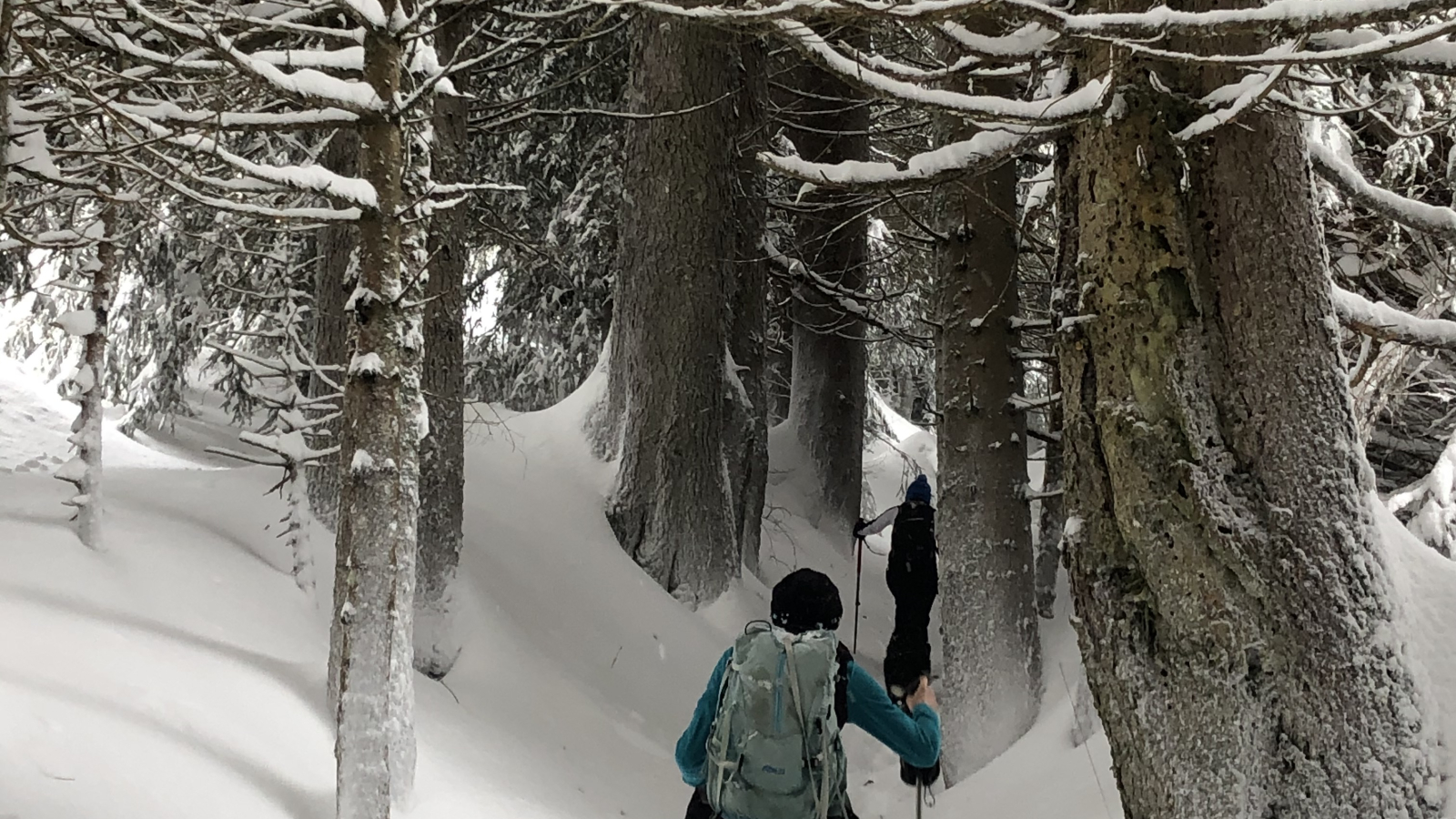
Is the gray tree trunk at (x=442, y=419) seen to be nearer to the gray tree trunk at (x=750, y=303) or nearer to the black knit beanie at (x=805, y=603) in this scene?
the gray tree trunk at (x=750, y=303)

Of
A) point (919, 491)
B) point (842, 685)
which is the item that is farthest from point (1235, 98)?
point (919, 491)

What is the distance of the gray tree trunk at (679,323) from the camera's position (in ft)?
26.6

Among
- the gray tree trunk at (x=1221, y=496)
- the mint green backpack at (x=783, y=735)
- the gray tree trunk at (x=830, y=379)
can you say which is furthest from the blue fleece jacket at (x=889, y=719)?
the gray tree trunk at (x=830, y=379)

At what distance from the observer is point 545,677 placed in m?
6.57

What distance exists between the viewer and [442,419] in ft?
21.0

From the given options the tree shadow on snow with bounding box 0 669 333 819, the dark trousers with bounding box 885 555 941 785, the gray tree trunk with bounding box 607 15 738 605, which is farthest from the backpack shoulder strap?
the dark trousers with bounding box 885 555 941 785

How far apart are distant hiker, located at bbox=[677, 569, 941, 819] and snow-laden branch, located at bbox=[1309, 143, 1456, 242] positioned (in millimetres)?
2219

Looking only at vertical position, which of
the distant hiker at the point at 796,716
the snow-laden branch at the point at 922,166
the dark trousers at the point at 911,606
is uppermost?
the snow-laden branch at the point at 922,166

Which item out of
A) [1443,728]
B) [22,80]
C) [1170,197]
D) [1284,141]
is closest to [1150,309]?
[1170,197]

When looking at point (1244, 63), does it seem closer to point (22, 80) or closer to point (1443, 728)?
point (1443, 728)

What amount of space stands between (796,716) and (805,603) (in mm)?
325

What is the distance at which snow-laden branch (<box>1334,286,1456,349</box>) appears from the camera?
3289 millimetres

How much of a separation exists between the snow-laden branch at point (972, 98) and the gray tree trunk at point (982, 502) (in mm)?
3345

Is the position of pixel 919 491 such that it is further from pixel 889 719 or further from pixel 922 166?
pixel 889 719
